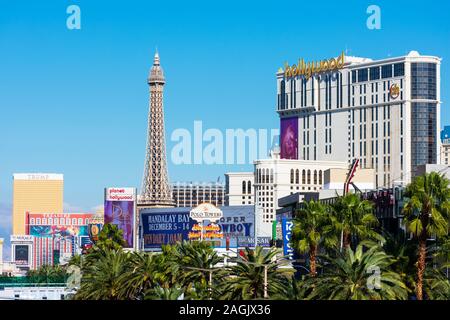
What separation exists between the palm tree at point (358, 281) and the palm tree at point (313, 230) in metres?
22.8

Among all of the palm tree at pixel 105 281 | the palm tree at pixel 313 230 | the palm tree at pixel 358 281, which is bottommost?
the palm tree at pixel 105 281

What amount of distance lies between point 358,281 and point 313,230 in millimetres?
29098

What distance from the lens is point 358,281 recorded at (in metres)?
50.6

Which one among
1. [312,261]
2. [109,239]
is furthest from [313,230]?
[109,239]

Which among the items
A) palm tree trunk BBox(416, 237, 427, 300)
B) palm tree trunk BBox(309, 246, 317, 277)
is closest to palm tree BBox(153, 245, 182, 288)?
palm tree trunk BBox(309, 246, 317, 277)

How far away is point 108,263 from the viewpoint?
84.8m

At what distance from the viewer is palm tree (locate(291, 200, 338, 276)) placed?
7650cm

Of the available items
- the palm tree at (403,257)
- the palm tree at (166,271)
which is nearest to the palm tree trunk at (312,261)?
the palm tree at (166,271)

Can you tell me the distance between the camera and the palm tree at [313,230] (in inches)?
3012

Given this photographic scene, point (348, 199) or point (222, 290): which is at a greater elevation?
point (348, 199)

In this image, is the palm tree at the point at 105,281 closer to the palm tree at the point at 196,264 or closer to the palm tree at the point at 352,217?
the palm tree at the point at 196,264
